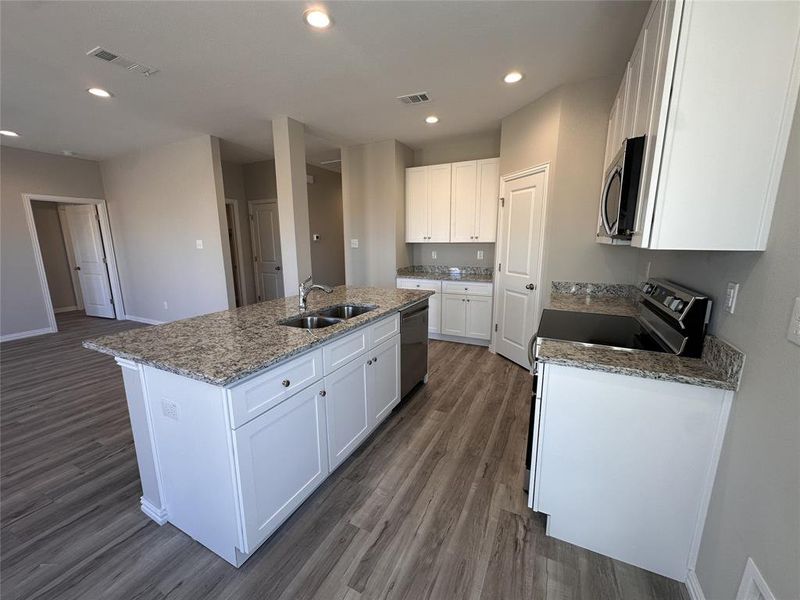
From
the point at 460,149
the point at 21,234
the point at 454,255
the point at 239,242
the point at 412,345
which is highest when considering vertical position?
the point at 460,149

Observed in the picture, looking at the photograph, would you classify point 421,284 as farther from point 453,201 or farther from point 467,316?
point 453,201

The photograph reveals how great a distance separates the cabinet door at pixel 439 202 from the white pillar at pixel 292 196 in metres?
1.70

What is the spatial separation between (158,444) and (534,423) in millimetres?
1775

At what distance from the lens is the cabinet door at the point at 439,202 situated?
4.33m

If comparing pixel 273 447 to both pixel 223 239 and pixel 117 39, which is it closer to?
pixel 117 39

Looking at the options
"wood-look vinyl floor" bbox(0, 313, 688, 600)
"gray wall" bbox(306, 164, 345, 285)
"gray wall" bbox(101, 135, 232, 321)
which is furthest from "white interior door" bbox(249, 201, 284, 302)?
"wood-look vinyl floor" bbox(0, 313, 688, 600)

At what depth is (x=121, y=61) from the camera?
2.36 m

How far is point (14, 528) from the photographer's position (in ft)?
5.35

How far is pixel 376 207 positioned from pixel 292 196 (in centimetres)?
133

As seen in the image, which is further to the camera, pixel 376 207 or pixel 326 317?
pixel 376 207

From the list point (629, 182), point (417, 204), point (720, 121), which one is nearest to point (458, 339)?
point (417, 204)

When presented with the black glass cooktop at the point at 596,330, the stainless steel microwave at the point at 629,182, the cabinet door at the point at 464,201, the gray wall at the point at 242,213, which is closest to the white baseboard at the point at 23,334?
the gray wall at the point at 242,213

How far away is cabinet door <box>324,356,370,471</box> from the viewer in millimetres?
1816

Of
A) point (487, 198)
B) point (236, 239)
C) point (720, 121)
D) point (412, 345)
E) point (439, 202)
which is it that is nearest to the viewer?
point (720, 121)
